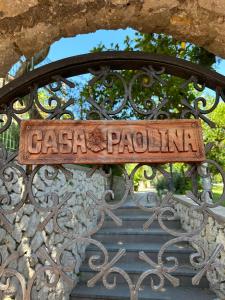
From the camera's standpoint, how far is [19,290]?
2.26 metres

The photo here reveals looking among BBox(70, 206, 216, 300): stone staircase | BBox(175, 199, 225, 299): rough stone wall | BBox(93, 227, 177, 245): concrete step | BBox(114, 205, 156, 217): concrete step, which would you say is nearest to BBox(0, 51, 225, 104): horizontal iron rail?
BBox(175, 199, 225, 299): rough stone wall

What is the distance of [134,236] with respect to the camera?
415 cm

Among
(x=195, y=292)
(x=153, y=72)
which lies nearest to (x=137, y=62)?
(x=153, y=72)

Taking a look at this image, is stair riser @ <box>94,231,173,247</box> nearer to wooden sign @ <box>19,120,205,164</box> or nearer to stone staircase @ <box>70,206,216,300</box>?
stone staircase @ <box>70,206,216,300</box>

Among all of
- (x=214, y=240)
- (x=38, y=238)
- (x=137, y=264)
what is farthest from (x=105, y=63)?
(x=137, y=264)

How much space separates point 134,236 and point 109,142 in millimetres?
3355

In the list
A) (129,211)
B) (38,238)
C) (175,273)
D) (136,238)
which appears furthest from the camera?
(129,211)

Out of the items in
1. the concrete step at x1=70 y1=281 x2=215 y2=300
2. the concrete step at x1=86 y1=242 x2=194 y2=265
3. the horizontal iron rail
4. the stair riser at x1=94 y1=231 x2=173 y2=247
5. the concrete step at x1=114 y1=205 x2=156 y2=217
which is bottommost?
the concrete step at x1=70 y1=281 x2=215 y2=300

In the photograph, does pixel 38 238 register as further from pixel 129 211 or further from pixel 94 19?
pixel 129 211

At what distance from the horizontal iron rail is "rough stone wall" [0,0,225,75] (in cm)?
12

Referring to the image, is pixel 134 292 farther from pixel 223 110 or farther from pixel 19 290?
pixel 223 110

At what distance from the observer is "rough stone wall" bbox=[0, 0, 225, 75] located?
3.61 feet

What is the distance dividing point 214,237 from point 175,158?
2451 mm

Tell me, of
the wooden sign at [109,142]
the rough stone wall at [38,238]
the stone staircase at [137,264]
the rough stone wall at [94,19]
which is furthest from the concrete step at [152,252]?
the rough stone wall at [94,19]
